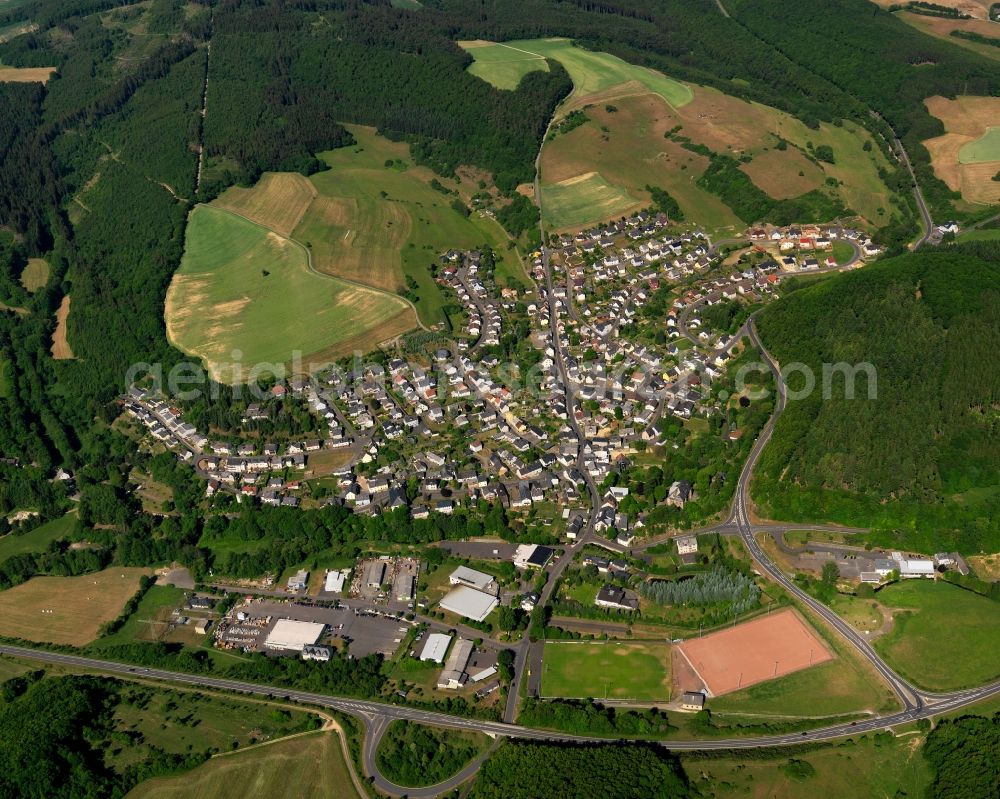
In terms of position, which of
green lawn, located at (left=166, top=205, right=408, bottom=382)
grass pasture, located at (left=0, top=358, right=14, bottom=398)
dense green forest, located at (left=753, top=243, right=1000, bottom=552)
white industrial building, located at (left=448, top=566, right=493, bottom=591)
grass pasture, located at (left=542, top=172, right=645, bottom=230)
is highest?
dense green forest, located at (left=753, top=243, right=1000, bottom=552)

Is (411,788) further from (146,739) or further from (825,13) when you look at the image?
(825,13)

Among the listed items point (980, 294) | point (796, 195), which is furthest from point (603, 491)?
point (796, 195)

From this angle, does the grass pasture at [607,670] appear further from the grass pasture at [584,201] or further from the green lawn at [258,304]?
the grass pasture at [584,201]

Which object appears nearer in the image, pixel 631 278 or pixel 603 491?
pixel 603 491

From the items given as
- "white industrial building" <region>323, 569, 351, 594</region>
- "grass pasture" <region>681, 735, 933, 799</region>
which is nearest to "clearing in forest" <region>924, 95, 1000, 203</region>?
"grass pasture" <region>681, 735, 933, 799</region>

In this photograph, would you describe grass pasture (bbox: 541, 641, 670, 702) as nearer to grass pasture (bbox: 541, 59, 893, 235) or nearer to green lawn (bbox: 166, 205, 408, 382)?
green lawn (bbox: 166, 205, 408, 382)

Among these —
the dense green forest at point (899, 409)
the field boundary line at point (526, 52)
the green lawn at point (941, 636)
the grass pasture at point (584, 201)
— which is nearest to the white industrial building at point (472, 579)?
the dense green forest at point (899, 409)
